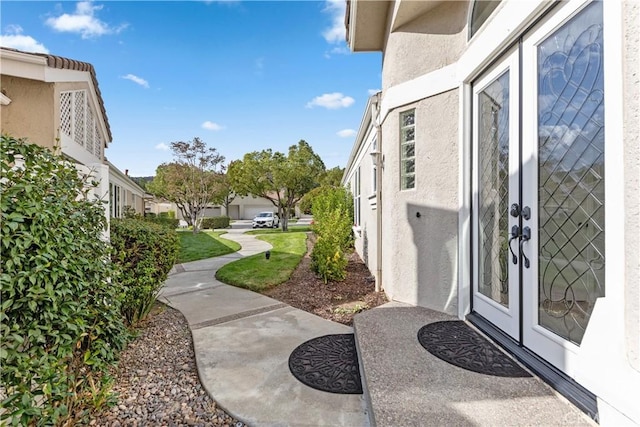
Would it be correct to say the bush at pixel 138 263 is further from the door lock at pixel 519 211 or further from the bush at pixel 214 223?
the bush at pixel 214 223

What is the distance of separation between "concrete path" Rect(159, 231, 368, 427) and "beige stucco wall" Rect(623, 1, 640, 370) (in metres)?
1.87

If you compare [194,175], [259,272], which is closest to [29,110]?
[259,272]

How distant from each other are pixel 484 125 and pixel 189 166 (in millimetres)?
24251

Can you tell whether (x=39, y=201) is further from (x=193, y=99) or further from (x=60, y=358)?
(x=193, y=99)

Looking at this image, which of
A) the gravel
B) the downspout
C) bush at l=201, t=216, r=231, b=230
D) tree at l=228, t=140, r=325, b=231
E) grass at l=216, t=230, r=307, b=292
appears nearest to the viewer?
the gravel

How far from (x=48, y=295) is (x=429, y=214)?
164 inches

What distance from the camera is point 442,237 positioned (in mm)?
4426

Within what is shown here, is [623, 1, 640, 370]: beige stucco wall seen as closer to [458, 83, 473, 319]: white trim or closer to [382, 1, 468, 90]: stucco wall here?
[458, 83, 473, 319]: white trim

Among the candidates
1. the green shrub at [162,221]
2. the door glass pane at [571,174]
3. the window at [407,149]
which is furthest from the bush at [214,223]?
the door glass pane at [571,174]

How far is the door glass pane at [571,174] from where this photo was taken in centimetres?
233

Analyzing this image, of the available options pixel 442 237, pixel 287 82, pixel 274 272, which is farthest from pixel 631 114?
pixel 287 82

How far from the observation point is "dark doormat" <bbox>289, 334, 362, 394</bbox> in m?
3.09

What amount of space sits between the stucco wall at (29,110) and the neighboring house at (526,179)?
21.6ft

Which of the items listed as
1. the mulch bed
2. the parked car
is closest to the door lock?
the mulch bed
